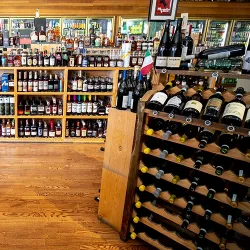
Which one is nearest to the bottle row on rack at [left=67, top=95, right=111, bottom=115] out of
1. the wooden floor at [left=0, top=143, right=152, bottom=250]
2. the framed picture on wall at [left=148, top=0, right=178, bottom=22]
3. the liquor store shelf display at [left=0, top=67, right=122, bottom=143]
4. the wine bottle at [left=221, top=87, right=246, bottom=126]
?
the liquor store shelf display at [left=0, top=67, right=122, bottom=143]

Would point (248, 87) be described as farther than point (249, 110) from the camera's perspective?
Yes

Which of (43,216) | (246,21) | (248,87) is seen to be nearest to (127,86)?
(248,87)

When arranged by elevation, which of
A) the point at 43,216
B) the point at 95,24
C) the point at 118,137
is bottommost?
the point at 43,216

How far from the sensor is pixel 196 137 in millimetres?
1738

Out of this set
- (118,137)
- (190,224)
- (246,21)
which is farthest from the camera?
(246,21)

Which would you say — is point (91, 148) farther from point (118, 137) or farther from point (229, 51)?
point (229, 51)

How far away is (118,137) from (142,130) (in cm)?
31

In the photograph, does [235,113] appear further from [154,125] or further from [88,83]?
[88,83]

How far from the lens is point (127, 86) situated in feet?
7.51

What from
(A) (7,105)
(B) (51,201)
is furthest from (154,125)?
(A) (7,105)

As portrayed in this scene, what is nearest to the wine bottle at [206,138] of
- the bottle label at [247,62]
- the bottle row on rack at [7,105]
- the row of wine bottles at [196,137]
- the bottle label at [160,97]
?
the row of wine bottles at [196,137]

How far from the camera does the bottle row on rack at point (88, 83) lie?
3816 mm

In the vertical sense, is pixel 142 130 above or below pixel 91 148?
above

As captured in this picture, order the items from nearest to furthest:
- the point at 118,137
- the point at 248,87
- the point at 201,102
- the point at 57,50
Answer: the point at 201,102, the point at 118,137, the point at 248,87, the point at 57,50
